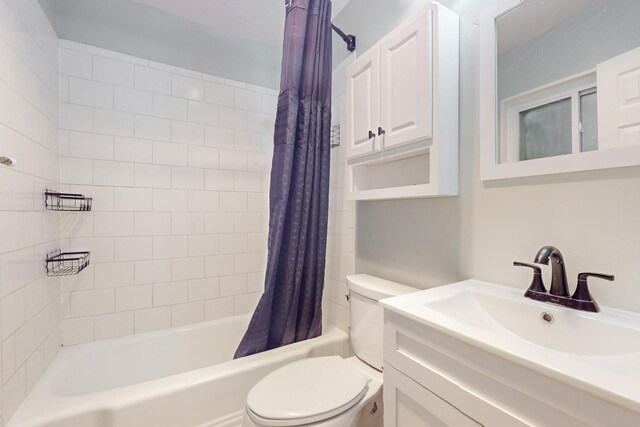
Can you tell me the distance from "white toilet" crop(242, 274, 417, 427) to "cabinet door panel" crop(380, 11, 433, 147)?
2.33 feet

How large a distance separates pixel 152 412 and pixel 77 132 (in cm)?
156

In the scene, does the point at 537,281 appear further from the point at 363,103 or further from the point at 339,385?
the point at 363,103

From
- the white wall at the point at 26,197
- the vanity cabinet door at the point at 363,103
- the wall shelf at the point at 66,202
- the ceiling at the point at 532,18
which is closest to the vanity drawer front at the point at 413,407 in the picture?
the vanity cabinet door at the point at 363,103

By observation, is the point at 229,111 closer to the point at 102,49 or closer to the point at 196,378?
the point at 102,49

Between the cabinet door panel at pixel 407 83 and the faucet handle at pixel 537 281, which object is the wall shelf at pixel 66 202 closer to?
the cabinet door panel at pixel 407 83

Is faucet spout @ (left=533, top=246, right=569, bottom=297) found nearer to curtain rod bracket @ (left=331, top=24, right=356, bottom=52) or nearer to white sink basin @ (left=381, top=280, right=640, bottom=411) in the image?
white sink basin @ (left=381, top=280, right=640, bottom=411)

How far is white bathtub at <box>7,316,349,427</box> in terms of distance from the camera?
107 cm

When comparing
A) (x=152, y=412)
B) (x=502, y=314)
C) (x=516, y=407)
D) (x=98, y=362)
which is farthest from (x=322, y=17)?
(x=98, y=362)

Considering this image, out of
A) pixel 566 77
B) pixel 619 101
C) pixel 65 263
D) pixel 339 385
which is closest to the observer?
pixel 619 101

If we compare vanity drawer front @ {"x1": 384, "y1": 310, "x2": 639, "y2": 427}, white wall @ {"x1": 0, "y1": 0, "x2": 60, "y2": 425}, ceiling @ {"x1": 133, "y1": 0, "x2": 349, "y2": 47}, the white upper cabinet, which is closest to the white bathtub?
white wall @ {"x1": 0, "y1": 0, "x2": 60, "y2": 425}

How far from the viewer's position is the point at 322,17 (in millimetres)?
1611

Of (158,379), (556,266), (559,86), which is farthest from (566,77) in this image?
(158,379)

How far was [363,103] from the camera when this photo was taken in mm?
1412

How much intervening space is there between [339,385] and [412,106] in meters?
1.17
